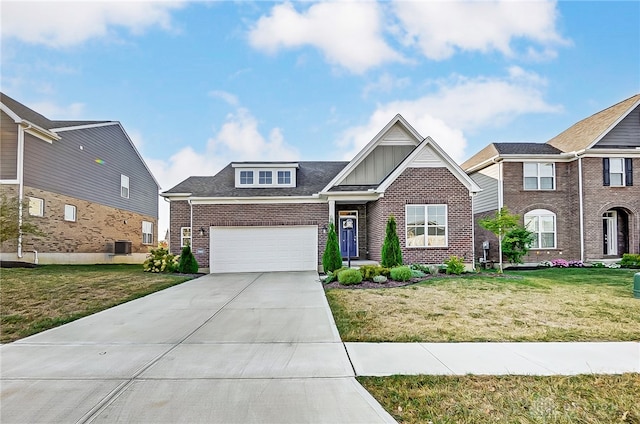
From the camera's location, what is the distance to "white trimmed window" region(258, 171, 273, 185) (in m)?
18.4

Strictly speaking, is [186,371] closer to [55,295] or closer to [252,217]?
[55,295]

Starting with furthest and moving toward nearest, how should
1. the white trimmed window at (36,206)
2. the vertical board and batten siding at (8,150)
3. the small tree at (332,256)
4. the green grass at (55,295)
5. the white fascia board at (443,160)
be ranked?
the white trimmed window at (36,206) < the vertical board and batten siding at (8,150) < the white fascia board at (443,160) < the small tree at (332,256) < the green grass at (55,295)

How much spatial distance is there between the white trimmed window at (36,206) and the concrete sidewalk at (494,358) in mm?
16948

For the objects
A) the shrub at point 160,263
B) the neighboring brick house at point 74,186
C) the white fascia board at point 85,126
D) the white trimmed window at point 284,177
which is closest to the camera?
the neighboring brick house at point 74,186

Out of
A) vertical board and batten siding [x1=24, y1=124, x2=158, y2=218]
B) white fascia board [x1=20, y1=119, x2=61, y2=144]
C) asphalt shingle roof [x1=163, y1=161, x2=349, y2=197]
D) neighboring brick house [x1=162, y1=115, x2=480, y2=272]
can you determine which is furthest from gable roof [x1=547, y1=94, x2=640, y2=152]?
vertical board and batten siding [x1=24, y1=124, x2=158, y2=218]

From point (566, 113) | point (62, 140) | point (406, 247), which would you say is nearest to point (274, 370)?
point (406, 247)

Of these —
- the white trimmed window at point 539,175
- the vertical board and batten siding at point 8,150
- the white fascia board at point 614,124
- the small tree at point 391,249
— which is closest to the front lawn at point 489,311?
the small tree at point 391,249

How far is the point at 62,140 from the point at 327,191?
45.1 ft

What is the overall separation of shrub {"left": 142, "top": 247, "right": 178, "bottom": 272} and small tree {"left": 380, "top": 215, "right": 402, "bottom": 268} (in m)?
9.15

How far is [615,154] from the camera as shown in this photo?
58.4 ft

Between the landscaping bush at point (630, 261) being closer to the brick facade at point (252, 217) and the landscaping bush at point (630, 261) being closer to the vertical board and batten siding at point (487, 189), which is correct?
the vertical board and batten siding at point (487, 189)

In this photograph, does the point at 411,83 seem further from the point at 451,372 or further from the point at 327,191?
the point at 451,372

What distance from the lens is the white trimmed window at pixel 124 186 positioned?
2352 centimetres

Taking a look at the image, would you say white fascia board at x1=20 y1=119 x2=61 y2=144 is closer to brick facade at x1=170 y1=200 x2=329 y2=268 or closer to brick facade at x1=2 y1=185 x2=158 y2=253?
brick facade at x1=2 y1=185 x2=158 y2=253
